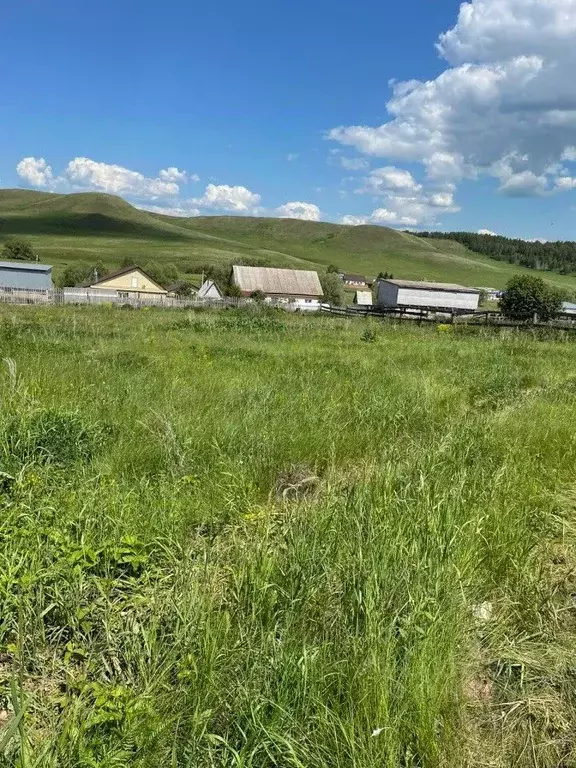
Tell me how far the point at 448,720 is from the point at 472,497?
1905mm

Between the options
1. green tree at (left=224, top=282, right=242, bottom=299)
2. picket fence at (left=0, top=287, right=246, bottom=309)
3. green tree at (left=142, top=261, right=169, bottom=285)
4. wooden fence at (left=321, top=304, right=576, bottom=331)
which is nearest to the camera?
wooden fence at (left=321, top=304, right=576, bottom=331)

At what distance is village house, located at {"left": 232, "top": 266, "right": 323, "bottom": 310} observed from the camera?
7075 centimetres

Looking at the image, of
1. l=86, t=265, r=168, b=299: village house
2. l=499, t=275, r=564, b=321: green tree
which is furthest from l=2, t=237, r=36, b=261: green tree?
l=499, t=275, r=564, b=321: green tree

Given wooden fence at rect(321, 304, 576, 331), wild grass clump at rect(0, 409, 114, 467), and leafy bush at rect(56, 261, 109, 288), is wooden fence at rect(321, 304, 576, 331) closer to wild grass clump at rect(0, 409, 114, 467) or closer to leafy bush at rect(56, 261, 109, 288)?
wild grass clump at rect(0, 409, 114, 467)

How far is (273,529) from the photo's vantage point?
10.6 ft

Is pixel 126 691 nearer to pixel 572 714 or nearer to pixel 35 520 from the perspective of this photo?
pixel 35 520

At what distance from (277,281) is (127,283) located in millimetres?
20459

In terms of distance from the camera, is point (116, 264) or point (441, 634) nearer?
point (441, 634)

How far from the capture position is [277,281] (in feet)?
237

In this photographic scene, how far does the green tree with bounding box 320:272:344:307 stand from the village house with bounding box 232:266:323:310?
20.8ft

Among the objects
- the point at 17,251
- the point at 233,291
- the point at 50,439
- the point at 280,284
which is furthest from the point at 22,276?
the point at 50,439

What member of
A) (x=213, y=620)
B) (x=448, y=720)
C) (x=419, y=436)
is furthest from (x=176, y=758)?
(x=419, y=436)

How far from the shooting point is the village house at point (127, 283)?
68.5 m

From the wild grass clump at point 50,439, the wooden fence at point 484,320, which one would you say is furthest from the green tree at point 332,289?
the wild grass clump at point 50,439
